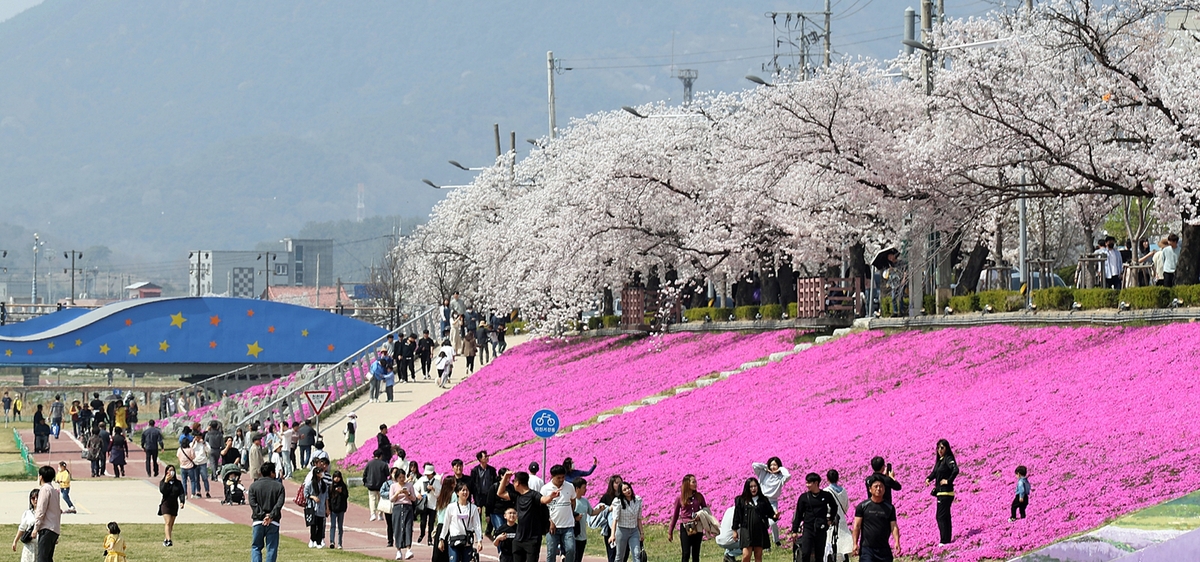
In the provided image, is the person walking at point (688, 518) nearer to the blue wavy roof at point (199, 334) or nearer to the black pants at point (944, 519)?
the black pants at point (944, 519)

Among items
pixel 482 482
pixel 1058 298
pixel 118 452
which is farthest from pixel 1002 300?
pixel 118 452

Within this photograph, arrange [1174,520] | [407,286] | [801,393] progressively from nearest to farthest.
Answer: [1174,520] < [801,393] < [407,286]

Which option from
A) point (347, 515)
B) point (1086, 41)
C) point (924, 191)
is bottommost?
point (347, 515)

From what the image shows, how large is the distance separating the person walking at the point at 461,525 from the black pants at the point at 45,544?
16.7 ft

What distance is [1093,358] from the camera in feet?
106

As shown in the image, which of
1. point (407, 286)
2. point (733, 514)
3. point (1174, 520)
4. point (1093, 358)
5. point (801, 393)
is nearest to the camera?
point (1174, 520)

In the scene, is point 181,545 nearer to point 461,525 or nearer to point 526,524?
point 461,525

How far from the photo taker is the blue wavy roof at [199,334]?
74.2 metres

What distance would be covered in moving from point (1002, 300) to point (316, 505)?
18961mm

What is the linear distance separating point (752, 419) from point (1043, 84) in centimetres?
979

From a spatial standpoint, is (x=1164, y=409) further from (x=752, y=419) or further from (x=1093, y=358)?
(x=752, y=419)

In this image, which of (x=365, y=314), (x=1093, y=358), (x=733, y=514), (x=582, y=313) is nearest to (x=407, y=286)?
(x=365, y=314)

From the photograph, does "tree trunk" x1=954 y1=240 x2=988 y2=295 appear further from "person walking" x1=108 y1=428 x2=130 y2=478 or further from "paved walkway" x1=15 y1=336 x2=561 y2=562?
"person walking" x1=108 y1=428 x2=130 y2=478

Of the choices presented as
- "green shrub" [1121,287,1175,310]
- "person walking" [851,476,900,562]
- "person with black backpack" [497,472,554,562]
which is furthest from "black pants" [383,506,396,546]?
"green shrub" [1121,287,1175,310]
